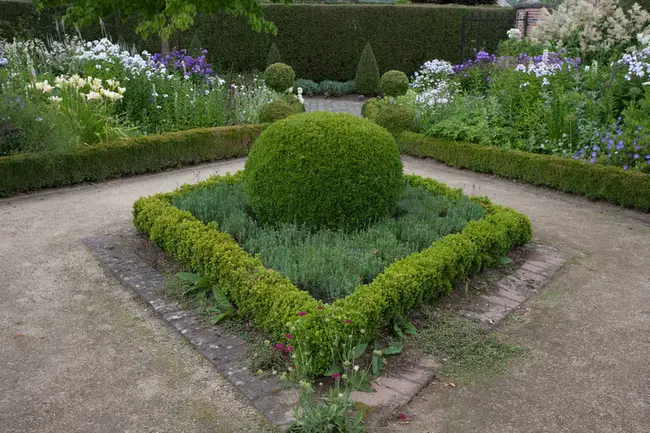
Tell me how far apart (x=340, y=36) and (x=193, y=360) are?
14.5 m

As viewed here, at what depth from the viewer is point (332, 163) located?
4.30m

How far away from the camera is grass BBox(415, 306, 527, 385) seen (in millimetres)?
3162

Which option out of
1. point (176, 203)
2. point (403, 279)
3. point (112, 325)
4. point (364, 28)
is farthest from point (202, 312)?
point (364, 28)

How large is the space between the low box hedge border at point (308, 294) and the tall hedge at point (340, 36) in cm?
1222

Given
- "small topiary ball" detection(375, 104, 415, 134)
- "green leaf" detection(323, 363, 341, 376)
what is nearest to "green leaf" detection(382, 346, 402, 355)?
"green leaf" detection(323, 363, 341, 376)

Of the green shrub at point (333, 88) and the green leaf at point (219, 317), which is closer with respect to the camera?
the green leaf at point (219, 317)

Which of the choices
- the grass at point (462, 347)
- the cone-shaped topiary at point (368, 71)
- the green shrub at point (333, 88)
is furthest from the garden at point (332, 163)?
the green shrub at point (333, 88)

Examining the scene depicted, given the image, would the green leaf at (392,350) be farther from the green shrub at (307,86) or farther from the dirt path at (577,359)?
the green shrub at (307,86)

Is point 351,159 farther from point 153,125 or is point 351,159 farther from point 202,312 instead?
point 153,125

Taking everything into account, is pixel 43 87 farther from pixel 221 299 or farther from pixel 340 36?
pixel 340 36

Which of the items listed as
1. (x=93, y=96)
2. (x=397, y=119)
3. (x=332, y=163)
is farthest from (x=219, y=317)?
(x=397, y=119)

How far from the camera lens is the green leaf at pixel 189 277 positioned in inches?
160

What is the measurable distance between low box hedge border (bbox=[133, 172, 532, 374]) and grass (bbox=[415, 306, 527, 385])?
0.62 feet

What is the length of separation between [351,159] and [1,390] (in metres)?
2.68
